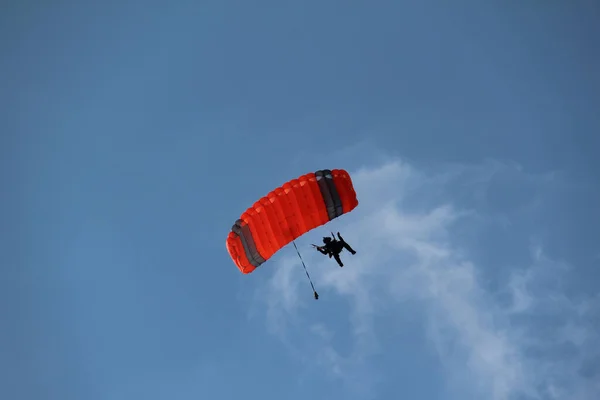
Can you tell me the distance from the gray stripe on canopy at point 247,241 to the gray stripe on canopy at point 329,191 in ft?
12.7

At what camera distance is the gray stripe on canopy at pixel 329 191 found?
Result: 98.6ft

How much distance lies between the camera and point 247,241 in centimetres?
3053

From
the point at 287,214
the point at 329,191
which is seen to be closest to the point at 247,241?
the point at 287,214

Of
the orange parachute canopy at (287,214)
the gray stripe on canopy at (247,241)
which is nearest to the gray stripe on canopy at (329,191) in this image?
the orange parachute canopy at (287,214)

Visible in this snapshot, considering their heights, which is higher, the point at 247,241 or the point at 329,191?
the point at 329,191

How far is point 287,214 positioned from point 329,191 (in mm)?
2277

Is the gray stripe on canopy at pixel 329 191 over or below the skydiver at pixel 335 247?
over

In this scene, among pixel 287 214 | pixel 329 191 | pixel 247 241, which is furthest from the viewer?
pixel 247 241

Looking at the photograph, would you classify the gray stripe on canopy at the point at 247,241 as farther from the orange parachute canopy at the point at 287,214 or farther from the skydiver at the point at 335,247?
the skydiver at the point at 335,247

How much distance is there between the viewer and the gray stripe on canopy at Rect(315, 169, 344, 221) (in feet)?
98.6

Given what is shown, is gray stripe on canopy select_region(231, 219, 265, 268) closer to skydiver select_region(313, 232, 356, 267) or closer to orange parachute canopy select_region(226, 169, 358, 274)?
orange parachute canopy select_region(226, 169, 358, 274)

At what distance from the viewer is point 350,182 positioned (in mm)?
31109

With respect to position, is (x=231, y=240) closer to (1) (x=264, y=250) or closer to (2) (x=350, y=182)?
(1) (x=264, y=250)

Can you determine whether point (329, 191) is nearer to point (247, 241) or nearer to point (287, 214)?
point (287, 214)
